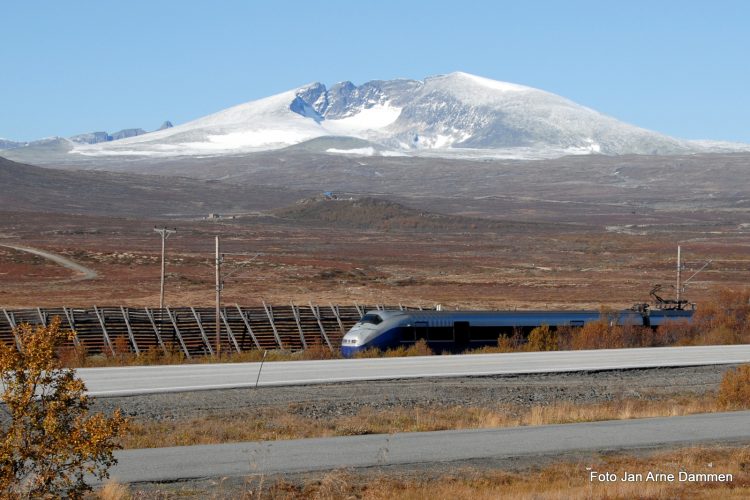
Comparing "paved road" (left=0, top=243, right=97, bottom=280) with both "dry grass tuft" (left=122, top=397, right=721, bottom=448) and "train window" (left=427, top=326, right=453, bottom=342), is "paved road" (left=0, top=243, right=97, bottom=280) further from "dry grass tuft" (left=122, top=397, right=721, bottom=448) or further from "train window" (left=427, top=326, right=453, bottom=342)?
"dry grass tuft" (left=122, top=397, right=721, bottom=448)

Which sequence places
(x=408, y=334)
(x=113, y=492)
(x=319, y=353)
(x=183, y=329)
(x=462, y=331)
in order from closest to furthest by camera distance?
(x=113, y=492)
(x=319, y=353)
(x=408, y=334)
(x=462, y=331)
(x=183, y=329)

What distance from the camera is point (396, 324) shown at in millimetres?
38844

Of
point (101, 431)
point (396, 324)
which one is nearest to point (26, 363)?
point (101, 431)

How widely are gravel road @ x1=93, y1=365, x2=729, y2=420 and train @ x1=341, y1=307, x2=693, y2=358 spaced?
27.5ft

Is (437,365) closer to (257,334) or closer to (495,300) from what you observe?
(257,334)

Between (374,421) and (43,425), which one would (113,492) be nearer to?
(43,425)

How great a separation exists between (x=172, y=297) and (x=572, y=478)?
5718 centimetres

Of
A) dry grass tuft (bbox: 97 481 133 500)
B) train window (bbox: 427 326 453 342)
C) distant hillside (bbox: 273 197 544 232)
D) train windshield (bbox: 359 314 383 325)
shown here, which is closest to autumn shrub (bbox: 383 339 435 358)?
train window (bbox: 427 326 453 342)

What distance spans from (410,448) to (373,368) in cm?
1472

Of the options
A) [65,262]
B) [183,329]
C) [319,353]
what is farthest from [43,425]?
[65,262]

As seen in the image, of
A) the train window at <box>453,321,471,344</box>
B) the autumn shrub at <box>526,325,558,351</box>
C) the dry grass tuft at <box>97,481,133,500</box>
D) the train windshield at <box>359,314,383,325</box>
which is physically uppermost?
the dry grass tuft at <box>97,481,133,500</box>

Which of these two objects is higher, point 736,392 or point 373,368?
point 736,392

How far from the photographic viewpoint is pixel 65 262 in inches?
3925

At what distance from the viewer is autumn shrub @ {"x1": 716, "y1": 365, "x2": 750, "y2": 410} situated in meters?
23.3
